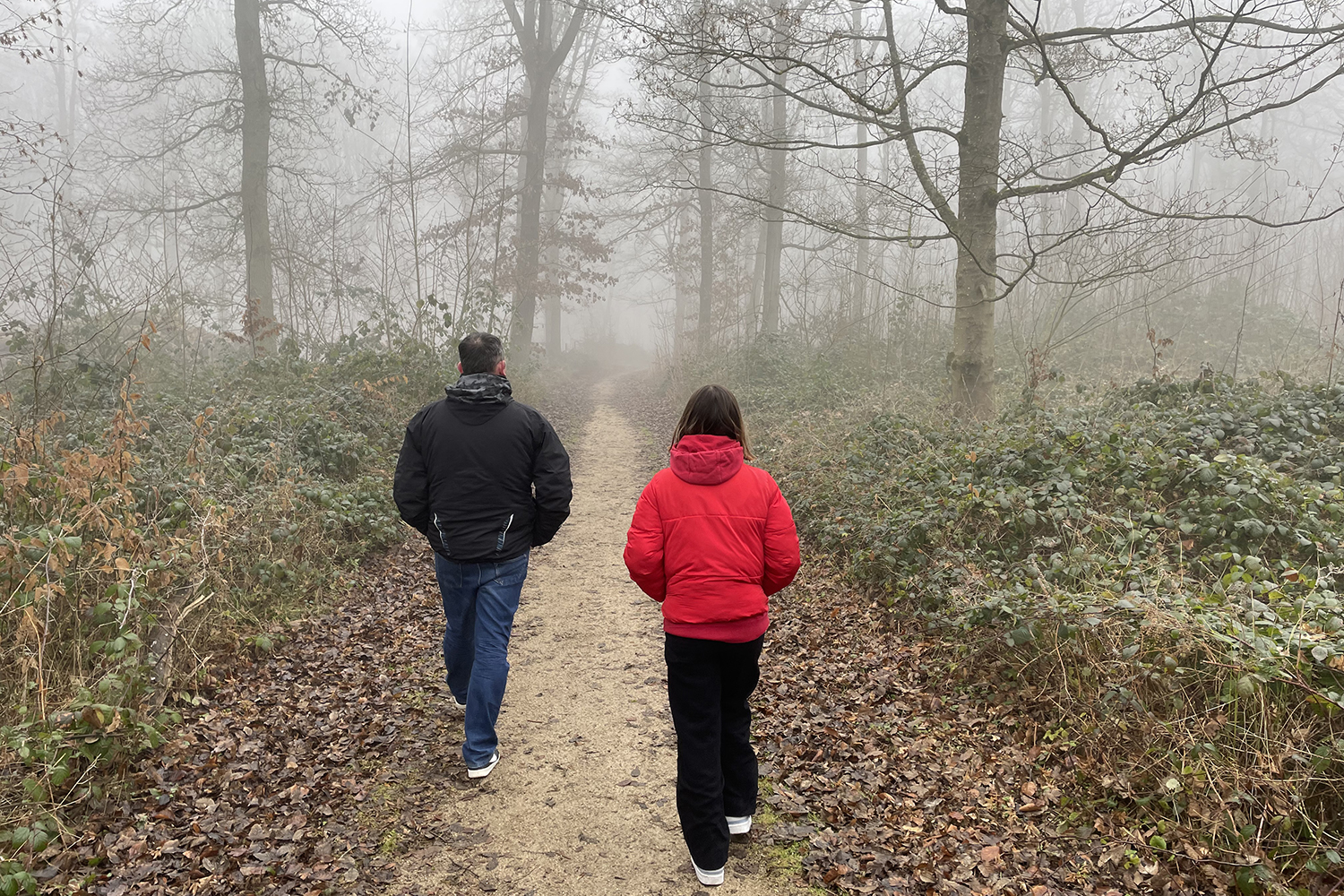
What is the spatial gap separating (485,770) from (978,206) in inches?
308

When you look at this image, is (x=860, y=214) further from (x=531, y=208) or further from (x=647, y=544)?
(x=647, y=544)

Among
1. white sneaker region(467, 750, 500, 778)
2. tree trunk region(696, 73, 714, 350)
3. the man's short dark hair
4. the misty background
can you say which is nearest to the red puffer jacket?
the man's short dark hair

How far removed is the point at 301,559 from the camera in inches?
259

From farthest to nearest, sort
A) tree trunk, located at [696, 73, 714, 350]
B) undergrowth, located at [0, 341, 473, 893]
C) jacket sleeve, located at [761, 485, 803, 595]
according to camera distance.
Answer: tree trunk, located at [696, 73, 714, 350], undergrowth, located at [0, 341, 473, 893], jacket sleeve, located at [761, 485, 803, 595]

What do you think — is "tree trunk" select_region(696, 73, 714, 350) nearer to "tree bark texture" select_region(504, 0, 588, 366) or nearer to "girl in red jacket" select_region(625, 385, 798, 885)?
"tree bark texture" select_region(504, 0, 588, 366)

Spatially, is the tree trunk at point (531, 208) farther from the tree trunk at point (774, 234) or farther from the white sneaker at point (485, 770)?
the white sneaker at point (485, 770)

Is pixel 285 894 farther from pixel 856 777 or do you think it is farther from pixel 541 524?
pixel 856 777

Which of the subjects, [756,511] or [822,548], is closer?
[756,511]

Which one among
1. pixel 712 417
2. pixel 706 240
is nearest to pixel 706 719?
pixel 712 417

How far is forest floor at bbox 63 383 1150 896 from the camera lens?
3.38 meters

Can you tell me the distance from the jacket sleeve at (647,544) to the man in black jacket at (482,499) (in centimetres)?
95

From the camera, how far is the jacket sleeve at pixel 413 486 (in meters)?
4.13

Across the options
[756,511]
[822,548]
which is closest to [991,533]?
[822,548]

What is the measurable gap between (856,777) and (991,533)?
2.61 m
